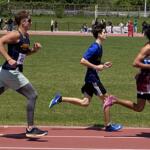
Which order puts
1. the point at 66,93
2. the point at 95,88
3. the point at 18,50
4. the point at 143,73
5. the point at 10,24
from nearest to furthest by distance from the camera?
the point at 18,50
the point at 143,73
the point at 95,88
the point at 66,93
the point at 10,24

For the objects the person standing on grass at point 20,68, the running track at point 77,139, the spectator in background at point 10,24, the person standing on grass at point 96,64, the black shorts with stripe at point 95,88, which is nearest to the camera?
the running track at point 77,139

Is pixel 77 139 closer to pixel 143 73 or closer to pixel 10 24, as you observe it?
pixel 143 73

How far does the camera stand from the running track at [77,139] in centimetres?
888

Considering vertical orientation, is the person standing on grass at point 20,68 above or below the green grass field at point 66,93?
above

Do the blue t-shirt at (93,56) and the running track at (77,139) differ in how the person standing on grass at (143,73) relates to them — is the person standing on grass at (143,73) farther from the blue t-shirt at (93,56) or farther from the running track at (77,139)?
the blue t-shirt at (93,56)

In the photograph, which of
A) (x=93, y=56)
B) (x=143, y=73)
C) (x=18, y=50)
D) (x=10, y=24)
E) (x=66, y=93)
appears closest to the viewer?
(x=18, y=50)

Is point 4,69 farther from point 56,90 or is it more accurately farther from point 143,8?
point 143,8

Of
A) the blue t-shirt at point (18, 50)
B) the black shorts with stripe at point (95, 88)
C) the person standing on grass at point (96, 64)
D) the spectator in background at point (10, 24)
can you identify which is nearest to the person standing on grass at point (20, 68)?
the blue t-shirt at point (18, 50)

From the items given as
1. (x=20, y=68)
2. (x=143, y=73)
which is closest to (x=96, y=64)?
(x=143, y=73)

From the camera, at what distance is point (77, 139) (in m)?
9.49

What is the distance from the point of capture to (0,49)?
918 cm

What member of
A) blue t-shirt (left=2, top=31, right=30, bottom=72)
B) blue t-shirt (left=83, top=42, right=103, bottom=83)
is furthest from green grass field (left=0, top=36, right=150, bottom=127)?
blue t-shirt (left=2, top=31, right=30, bottom=72)

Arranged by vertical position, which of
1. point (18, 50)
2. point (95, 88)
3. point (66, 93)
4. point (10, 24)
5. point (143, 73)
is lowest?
point (10, 24)

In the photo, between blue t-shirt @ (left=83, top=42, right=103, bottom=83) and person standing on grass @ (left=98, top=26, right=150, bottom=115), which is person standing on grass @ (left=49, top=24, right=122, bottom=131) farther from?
person standing on grass @ (left=98, top=26, right=150, bottom=115)
